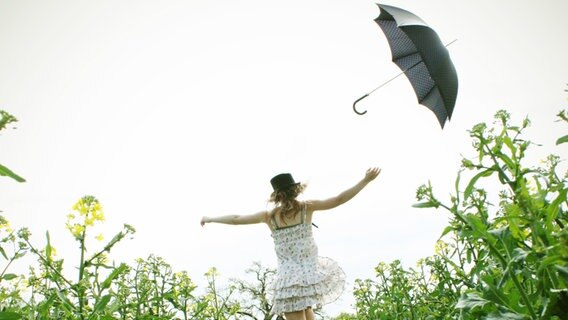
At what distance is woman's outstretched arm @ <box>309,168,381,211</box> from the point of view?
3.36 metres

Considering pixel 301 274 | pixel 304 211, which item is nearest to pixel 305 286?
pixel 301 274

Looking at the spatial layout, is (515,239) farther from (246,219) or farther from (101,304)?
(246,219)

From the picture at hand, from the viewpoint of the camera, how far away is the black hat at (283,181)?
12.8 ft

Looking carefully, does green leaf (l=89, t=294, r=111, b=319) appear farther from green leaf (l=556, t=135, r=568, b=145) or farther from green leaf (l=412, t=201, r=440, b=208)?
green leaf (l=556, t=135, r=568, b=145)

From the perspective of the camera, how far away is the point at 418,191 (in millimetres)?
1520

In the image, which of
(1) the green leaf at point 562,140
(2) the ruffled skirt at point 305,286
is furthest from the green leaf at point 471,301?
(2) the ruffled skirt at point 305,286

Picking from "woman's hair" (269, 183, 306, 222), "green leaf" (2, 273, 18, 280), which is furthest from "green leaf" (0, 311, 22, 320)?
"woman's hair" (269, 183, 306, 222)

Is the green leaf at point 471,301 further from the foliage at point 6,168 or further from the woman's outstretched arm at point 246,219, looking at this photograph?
the woman's outstretched arm at point 246,219

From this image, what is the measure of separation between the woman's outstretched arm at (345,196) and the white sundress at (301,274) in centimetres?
13

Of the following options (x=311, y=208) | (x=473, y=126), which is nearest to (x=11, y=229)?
(x=311, y=208)

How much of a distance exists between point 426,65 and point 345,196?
1.62 meters

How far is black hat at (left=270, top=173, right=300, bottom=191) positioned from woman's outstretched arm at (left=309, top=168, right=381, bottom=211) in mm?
323

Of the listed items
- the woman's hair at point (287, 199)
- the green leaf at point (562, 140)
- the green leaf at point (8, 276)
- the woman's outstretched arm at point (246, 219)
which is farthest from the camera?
the woman's outstretched arm at point (246, 219)

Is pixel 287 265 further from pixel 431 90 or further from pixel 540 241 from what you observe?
pixel 540 241
